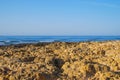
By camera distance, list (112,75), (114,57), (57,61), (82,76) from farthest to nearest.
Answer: (114,57)
(57,61)
(82,76)
(112,75)

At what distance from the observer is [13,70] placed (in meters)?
6.91

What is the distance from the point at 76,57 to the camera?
27.4ft

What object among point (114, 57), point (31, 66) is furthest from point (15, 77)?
point (114, 57)

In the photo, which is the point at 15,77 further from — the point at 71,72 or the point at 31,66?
the point at 71,72

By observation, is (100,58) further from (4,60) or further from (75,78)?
(4,60)

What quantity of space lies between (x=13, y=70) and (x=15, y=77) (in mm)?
611

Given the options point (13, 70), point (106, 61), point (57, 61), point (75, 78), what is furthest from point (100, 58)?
point (13, 70)

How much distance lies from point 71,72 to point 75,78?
0.95 feet

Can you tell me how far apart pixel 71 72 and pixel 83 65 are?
0.46 meters

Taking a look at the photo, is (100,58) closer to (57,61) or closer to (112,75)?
(57,61)

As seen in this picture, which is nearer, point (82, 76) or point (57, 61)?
point (82, 76)

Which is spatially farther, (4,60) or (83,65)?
(4,60)

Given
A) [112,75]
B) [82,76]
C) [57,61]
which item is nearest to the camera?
[112,75]

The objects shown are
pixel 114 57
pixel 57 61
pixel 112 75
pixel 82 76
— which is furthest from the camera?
pixel 114 57
